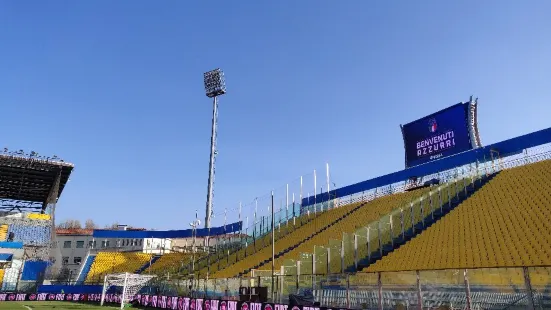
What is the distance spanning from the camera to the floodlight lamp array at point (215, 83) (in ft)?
241

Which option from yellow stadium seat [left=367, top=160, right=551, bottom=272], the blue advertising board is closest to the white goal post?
yellow stadium seat [left=367, top=160, right=551, bottom=272]

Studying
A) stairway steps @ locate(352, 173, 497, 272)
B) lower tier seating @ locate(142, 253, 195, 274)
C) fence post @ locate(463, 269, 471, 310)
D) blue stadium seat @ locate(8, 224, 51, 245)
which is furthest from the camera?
blue stadium seat @ locate(8, 224, 51, 245)

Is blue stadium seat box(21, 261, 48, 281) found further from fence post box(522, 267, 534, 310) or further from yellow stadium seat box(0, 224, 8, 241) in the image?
fence post box(522, 267, 534, 310)

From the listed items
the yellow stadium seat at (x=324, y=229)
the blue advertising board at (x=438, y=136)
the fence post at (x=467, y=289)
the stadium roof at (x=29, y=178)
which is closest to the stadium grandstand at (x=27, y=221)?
the stadium roof at (x=29, y=178)

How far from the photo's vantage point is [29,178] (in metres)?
63.9

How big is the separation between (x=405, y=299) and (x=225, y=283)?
12.9m

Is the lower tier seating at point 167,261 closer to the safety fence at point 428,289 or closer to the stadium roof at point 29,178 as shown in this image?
the stadium roof at point 29,178

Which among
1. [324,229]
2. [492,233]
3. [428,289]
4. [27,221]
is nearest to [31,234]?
[27,221]

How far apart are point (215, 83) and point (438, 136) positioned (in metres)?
44.2

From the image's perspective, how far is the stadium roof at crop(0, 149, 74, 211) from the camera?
57162mm

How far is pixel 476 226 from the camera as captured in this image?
87.1 ft

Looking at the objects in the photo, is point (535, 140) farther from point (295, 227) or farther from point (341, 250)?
point (295, 227)

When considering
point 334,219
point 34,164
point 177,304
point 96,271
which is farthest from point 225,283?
point 34,164

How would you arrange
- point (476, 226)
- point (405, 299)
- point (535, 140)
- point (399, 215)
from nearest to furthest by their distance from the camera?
point (405, 299) → point (476, 226) → point (399, 215) → point (535, 140)
